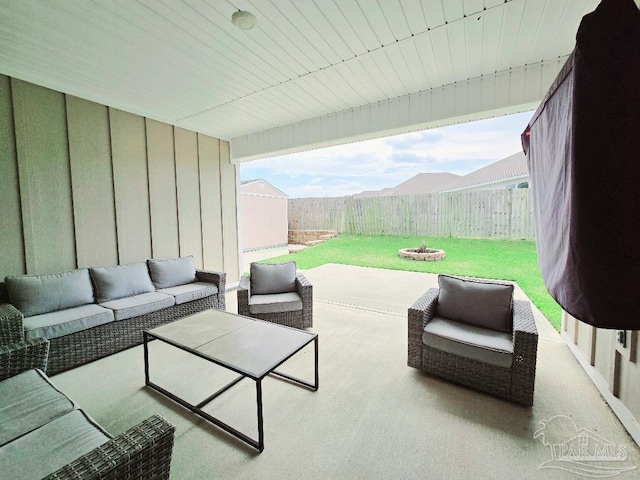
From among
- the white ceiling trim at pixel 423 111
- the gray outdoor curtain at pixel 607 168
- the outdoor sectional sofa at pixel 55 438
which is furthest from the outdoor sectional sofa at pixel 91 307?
the gray outdoor curtain at pixel 607 168

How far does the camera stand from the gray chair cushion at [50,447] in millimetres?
1074

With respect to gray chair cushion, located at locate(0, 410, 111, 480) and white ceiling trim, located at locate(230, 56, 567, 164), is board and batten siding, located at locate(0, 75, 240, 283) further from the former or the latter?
gray chair cushion, located at locate(0, 410, 111, 480)

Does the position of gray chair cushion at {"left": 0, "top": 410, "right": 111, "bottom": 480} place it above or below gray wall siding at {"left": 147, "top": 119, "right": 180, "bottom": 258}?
below

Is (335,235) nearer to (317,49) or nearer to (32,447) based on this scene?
(317,49)

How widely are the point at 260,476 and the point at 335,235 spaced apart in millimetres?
9706

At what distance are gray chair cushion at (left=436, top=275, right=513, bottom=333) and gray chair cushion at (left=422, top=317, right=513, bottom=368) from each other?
0.07m

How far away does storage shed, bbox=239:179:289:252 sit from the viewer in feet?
33.7

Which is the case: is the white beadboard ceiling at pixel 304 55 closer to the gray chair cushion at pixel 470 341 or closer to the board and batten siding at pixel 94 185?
the board and batten siding at pixel 94 185

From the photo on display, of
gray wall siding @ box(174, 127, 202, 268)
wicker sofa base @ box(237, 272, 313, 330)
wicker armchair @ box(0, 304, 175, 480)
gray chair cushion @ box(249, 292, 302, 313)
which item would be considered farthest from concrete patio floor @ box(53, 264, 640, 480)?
gray wall siding @ box(174, 127, 202, 268)

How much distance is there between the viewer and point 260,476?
1483 mm

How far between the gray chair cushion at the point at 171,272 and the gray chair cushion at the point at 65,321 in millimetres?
890

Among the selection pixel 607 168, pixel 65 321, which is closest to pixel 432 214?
pixel 607 168

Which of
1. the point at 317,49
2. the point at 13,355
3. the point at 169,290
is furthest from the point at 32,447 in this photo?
the point at 317,49

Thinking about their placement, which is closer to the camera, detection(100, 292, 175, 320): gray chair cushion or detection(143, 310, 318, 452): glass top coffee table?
detection(143, 310, 318, 452): glass top coffee table
